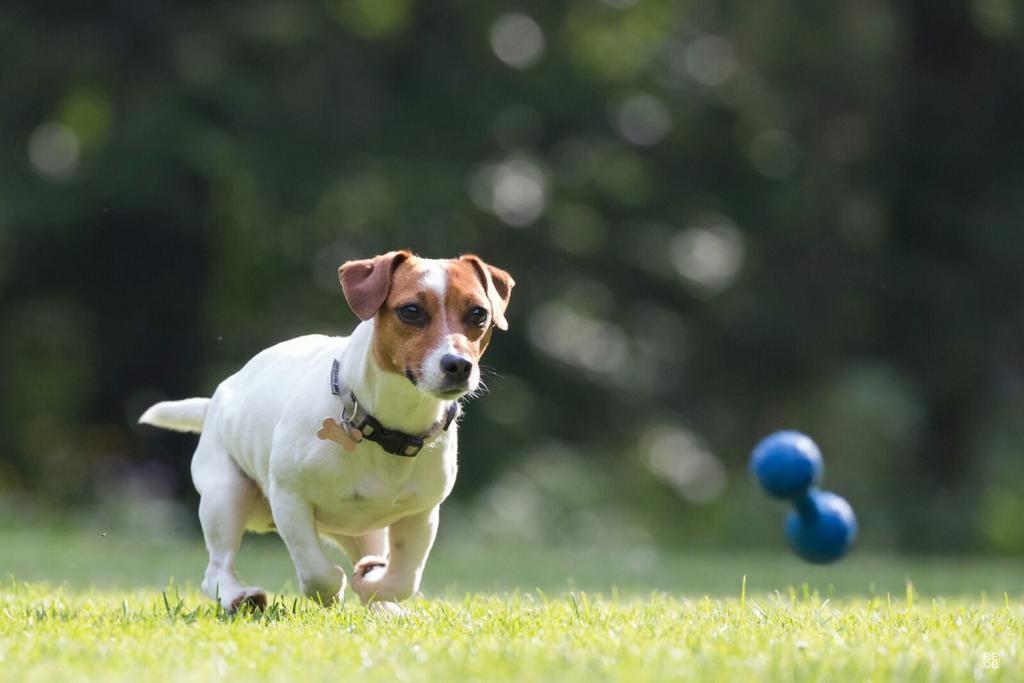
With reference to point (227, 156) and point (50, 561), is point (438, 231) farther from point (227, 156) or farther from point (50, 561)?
point (50, 561)

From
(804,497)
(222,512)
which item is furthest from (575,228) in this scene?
(222,512)

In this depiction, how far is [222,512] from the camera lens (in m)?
6.00

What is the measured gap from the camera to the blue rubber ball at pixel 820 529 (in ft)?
27.7

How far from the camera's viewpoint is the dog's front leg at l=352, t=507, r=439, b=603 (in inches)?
230

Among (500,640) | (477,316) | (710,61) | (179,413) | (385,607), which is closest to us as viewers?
(500,640)

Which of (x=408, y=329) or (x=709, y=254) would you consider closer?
(x=408, y=329)

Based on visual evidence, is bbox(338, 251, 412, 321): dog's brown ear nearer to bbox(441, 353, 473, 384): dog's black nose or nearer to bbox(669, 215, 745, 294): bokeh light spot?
bbox(441, 353, 473, 384): dog's black nose

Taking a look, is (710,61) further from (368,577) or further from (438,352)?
(438,352)

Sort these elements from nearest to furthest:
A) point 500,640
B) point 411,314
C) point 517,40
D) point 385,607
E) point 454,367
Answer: point 500,640, point 454,367, point 411,314, point 385,607, point 517,40

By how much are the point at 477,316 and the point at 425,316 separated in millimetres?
198

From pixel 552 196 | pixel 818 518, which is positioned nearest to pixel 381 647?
pixel 818 518

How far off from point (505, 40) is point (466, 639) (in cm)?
1370

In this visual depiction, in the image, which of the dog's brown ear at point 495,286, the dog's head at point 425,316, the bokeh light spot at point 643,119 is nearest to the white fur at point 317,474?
the dog's head at point 425,316

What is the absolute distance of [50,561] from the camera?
10781mm
